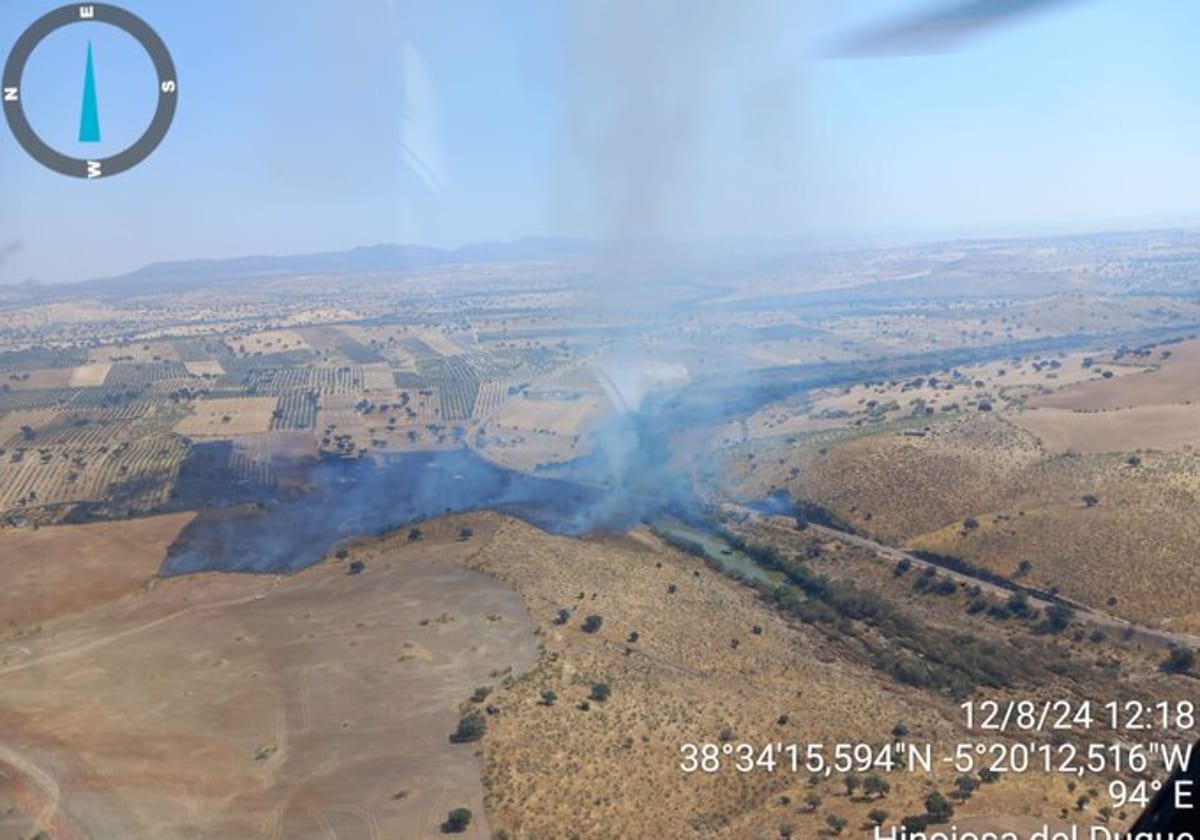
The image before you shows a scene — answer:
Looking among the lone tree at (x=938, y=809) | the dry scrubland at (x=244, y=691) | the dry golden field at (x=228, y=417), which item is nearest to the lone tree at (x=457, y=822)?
the dry scrubland at (x=244, y=691)

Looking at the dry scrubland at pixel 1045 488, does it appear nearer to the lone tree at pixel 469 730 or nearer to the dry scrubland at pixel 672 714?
the dry scrubland at pixel 672 714

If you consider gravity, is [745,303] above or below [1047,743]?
above

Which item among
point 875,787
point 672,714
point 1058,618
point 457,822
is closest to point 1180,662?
point 1058,618

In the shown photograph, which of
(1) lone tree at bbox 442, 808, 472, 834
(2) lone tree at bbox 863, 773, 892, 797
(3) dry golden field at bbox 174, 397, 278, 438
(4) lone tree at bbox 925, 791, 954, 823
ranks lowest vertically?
(1) lone tree at bbox 442, 808, 472, 834

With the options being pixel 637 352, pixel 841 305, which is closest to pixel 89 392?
pixel 637 352

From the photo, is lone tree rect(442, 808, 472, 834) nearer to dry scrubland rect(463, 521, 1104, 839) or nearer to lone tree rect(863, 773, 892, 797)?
dry scrubland rect(463, 521, 1104, 839)

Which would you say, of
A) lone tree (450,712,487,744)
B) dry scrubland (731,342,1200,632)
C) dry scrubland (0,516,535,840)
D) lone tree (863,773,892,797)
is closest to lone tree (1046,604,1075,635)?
dry scrubland (731,342,1200,632)

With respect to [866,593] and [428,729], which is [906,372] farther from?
[428,729]
